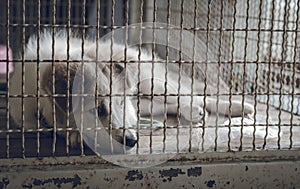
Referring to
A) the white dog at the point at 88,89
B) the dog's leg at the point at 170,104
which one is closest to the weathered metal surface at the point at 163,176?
the white dog at the point at 88,89

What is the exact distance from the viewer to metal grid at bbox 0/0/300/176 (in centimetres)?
188

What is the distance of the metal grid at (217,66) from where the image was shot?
1.88 metres

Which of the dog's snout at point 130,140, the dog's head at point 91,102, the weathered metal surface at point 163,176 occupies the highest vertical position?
the dog's head at point 91,102

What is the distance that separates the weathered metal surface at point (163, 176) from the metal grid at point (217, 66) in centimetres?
6

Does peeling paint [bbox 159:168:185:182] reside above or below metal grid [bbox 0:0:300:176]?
below

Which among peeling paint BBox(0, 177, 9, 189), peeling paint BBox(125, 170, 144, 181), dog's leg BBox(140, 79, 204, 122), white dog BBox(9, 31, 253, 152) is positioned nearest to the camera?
peeling paint BBox(0, 177, 9, 189)

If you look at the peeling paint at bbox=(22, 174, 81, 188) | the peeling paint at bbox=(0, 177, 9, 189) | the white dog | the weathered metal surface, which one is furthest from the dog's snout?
the peeling paint at bbox=(0, 177, 9, 189)

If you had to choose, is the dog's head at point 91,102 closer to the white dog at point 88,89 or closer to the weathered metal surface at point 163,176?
the white dog at point 88,89

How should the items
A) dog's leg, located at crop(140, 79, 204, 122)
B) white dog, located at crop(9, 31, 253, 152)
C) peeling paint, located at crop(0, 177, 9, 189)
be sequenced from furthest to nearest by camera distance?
dog's leg, located at crop(140, 79, 204, 122), white dog, located at crop(9, 31, 253, 152), peeling paint, located at crop(0, 177, 9, 189)

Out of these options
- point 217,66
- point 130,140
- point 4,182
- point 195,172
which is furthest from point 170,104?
point 4,182

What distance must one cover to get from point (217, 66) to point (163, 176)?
54 cm

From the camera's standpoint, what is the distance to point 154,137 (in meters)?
2.39

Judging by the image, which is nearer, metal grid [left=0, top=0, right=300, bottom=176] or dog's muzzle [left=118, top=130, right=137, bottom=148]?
metal grid [left=0, top=0, right=300, bottom=176]

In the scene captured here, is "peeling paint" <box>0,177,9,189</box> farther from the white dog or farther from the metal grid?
the white dog
